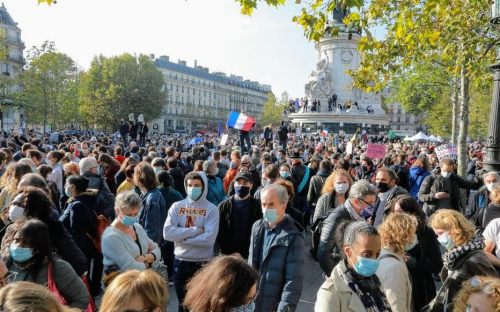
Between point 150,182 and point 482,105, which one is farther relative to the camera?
point 482,105

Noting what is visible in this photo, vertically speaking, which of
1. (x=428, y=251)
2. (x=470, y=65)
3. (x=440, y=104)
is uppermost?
(x=440, y=104)

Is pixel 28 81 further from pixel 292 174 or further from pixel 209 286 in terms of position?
pixel 209 286

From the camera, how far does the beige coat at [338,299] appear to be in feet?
8.71

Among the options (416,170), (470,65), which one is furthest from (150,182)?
(470,65)

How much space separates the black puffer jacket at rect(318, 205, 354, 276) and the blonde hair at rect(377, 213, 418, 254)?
24.8 inches

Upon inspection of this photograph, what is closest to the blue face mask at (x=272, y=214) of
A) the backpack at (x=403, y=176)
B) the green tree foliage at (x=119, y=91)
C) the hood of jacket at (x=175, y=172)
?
the hood of jacket at (x=175, y=172)

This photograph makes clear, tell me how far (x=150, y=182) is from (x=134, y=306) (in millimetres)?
3406

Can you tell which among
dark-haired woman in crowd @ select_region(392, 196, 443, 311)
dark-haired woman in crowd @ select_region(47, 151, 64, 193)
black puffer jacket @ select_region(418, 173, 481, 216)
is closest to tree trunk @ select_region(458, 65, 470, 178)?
black puffer jacket @ select_region(418, 173, 481, 216)

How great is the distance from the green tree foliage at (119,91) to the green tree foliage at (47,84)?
2929 millimetres

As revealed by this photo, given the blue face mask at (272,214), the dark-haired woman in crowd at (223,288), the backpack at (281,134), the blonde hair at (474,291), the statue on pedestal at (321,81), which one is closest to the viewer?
the dark-haired woman in crowd at (223,288)

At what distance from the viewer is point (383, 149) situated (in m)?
12.7

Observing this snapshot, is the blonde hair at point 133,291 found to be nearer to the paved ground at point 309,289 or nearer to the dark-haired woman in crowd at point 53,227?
the dark-haired woman in crowd at point 53,227

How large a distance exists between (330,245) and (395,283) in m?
1.01

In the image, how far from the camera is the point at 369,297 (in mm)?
2770
